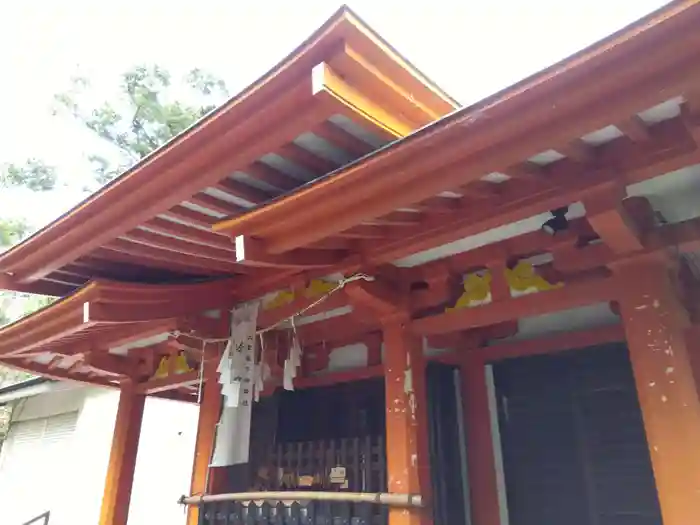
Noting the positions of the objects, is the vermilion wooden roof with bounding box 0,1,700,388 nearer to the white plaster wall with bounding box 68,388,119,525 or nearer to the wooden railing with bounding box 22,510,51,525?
the white plaster wall with bounding box 68,388,119,525

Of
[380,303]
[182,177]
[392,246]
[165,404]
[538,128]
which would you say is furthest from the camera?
[165,404]

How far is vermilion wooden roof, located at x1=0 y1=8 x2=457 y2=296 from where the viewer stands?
2258 millimetres

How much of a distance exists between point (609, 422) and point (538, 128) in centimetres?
248

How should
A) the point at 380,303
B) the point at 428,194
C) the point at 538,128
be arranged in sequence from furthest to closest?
the point at 380,303 < the point at 428,194 < the point at 538,128

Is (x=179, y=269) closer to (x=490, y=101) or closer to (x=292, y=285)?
(x=292, y=285)

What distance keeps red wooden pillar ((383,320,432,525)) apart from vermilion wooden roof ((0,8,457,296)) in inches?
29.2

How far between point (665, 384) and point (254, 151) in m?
2.11

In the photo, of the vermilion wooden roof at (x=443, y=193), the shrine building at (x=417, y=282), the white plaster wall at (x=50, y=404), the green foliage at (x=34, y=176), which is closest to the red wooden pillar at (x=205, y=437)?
the shrine building at (x=417, y=282)

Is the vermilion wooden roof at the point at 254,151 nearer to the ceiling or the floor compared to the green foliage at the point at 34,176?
nearer to the floor

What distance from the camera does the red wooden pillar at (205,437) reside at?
4.08 m

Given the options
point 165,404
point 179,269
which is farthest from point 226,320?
point 165,404

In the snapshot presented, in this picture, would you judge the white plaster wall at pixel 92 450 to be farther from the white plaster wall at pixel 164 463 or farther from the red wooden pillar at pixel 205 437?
the red wooden pillar at pixel 205 437

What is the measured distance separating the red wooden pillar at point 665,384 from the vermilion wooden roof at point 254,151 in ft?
4.47

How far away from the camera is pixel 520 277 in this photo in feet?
10.3
